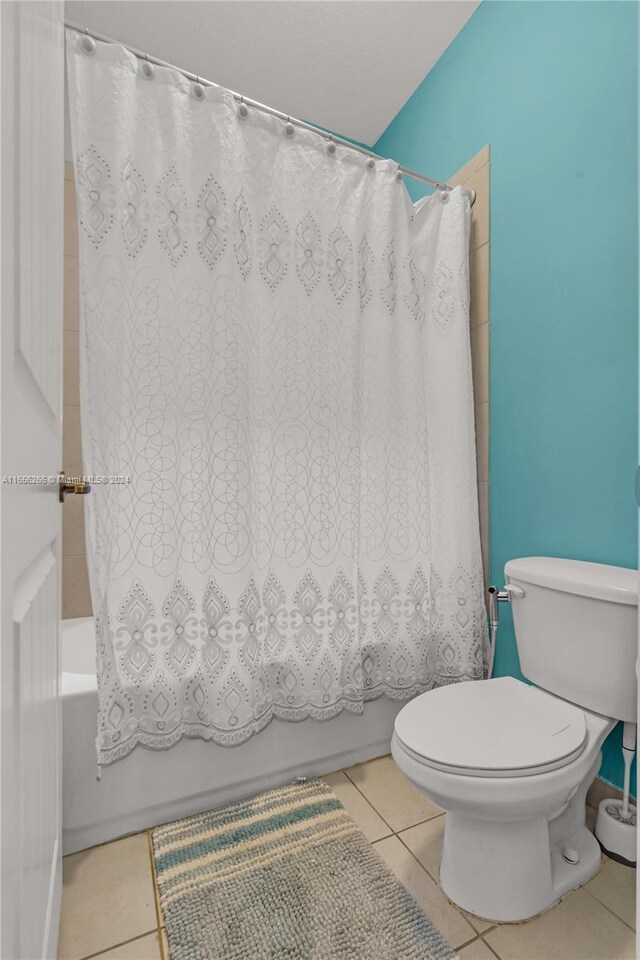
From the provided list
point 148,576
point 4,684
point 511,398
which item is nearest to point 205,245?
point 148,576

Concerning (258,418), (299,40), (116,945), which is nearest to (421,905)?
(116,945)

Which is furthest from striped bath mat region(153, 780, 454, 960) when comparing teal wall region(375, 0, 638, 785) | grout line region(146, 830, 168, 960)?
teal wall region(375, 0, 638, 785)

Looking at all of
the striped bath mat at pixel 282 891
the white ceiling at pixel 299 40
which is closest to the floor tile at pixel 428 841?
the striped bath mat at pixel 282 891

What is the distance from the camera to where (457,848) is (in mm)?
1090

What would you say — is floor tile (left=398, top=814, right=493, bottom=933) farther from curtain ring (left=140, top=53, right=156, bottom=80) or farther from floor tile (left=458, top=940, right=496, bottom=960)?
curtain ring (left=140, top=53, right=156, bottom=80)

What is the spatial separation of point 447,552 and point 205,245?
1.19 m

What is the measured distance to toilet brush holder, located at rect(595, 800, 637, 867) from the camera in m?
1.19

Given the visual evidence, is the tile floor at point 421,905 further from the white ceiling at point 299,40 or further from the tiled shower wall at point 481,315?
the white ceiling at point 299,40

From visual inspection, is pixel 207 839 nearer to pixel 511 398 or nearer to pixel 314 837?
pixel 314 837

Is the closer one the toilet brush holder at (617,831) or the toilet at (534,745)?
the toilet at (534,745)

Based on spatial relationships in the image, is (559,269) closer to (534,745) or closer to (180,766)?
(534,745)

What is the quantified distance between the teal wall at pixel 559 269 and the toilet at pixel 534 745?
0.20 m

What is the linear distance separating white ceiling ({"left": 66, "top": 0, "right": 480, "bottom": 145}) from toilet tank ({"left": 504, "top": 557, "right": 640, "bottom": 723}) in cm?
198

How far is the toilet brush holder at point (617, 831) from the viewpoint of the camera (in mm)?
1186
